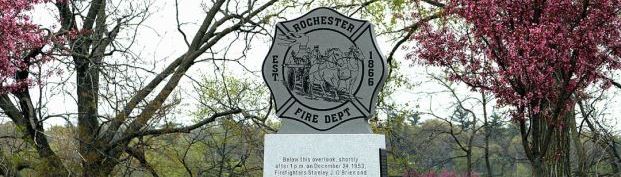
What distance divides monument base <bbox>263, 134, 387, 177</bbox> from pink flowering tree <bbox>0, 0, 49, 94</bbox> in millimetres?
3523

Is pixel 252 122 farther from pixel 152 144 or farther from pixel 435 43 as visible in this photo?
pixel 435 43

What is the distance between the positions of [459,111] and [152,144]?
14140mm

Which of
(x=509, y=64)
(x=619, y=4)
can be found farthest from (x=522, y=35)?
(x=619, y=4)

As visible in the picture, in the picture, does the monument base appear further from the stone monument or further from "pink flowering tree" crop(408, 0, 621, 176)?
"pink flowering tree" crop(408, 0, 621, 176)

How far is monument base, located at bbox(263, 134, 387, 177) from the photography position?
839 cm

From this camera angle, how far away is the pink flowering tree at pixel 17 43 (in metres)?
9.92

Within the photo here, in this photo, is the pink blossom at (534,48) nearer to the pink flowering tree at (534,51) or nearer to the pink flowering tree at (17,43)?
the pink flowering tree at (534,51)

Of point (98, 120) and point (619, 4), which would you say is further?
point (98, 120)

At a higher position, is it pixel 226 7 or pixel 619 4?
pixel 226 7

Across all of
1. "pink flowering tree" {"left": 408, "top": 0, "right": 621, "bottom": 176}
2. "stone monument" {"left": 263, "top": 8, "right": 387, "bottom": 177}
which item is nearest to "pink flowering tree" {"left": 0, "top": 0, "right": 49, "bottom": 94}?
"stone monument" {"left": 263, "top": 8, "right": 387, "bottom": 177}

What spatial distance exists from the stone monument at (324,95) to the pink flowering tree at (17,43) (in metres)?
3.15

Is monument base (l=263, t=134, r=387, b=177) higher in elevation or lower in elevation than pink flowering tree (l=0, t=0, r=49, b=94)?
lower

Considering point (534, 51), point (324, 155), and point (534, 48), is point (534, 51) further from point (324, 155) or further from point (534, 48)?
point (324, 155)

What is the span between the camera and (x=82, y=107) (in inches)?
Answer: 592
